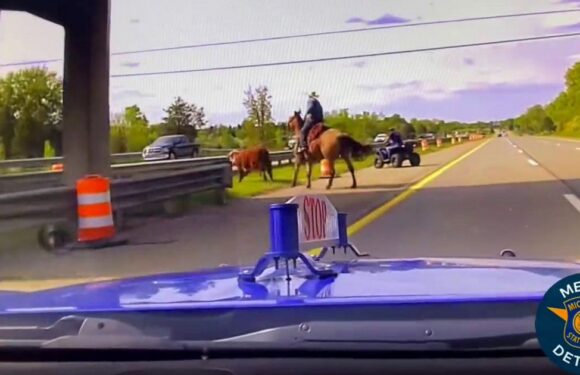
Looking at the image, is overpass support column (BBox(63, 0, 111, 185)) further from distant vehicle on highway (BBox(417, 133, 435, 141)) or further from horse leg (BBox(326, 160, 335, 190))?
distant vehicle on highway (BBox(417, 133, 435, 141))

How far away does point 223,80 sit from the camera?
5.40 m

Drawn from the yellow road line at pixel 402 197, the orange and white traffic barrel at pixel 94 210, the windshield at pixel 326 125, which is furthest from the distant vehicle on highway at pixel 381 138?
the orange and white traffic barrel at pixel 94 210

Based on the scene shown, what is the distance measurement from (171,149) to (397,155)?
1402 millimetres

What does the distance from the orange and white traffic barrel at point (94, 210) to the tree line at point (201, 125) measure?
1.35ft

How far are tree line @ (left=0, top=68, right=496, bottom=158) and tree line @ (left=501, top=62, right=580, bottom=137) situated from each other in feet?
0.78

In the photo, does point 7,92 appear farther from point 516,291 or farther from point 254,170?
point 516,291

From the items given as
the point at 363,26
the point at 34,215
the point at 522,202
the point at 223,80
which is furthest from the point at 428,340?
the point at 34,215

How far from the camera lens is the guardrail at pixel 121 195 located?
6129 millimetres

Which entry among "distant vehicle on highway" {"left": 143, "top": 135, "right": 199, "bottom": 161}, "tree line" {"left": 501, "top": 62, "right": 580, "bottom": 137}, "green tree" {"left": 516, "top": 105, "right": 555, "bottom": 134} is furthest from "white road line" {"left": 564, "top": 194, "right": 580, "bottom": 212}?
"distant vehicle on highway" {"left": 143, "top": 135, "right": 199, "bottom": 161}

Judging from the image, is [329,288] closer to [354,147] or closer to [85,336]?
[85,336]

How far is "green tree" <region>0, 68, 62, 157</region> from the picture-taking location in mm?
7495

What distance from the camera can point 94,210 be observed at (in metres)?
7.43

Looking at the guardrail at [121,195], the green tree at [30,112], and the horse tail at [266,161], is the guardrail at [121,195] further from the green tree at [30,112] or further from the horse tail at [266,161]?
the green tree at [30,112]

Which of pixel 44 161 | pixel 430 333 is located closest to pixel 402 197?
pixel 44 161
